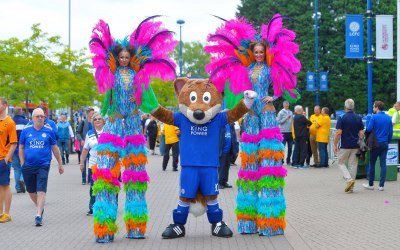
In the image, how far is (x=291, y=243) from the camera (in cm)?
933

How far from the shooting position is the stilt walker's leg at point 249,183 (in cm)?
1008

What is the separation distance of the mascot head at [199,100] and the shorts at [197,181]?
668mm

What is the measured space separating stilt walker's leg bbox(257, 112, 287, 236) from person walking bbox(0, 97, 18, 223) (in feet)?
14.5

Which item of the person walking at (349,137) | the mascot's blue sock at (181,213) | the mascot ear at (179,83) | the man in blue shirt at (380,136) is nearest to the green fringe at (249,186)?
the mascot's blue sock at (181,213)

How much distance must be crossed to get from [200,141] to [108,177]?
1.34 meters

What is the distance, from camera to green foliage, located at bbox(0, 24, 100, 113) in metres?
36.2

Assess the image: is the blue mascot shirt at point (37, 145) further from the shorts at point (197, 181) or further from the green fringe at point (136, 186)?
the shorts at point (197, 181)

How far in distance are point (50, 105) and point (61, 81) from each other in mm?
1798

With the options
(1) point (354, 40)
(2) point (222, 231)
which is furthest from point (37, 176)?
(1) point (354, 40)

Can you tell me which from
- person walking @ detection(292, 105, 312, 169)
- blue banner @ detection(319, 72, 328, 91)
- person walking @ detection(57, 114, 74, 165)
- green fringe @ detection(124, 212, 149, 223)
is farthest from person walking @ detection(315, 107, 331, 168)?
blue banner @ detection(319, 72, 328, 91)

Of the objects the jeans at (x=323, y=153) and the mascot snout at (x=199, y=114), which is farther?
the jeans at (x=323, y=153)

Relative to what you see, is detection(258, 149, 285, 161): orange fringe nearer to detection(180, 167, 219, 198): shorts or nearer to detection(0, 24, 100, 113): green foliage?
detection(180, 167, 219, 198): shorts

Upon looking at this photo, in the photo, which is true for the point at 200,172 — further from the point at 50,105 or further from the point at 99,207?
the point at 50,105

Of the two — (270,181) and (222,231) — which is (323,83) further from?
(222,231)
